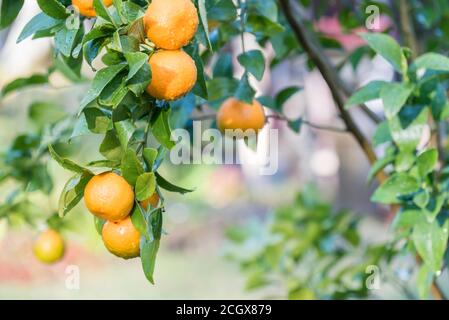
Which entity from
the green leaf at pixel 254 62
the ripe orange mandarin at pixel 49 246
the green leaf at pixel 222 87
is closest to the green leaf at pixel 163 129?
the green leaf at pixel 254 62

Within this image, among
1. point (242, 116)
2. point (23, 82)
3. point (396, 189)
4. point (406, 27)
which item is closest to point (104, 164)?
point (242, 116)

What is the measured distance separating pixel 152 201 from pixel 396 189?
40 cm

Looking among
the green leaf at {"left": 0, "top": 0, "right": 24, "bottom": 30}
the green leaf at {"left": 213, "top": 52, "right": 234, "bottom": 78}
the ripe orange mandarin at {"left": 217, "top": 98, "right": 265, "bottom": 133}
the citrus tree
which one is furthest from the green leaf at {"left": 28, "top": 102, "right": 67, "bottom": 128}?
the green leaf at {"left": 0, "top": 0, "right": 24, "bottom": 30}

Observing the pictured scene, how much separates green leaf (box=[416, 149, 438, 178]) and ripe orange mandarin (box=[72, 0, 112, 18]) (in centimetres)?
48

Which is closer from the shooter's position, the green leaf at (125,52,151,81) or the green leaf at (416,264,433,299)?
the green leaf at (125,52,151,81)

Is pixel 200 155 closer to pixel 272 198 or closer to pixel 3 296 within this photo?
pixel 3 296

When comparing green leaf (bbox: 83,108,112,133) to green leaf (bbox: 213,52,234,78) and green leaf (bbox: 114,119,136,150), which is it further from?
green leaf (bbox: 213,52,234,78)

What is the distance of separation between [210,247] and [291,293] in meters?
3.00

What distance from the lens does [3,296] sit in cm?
320

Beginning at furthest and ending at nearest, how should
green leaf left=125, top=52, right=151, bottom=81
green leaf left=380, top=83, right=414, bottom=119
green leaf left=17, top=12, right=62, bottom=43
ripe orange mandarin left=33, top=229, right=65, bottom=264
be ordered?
ripe orange mandarin left=33, top=229, right=65, bottom=264
green leaf left=380, top=83, right=414, bottom=119
green leaf left=17, top=12, right=62, bottom=43
green leaf left=125, top=52, right=151, bottom=81

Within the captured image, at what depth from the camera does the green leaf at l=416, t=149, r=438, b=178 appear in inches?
36.8

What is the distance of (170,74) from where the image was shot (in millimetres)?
613

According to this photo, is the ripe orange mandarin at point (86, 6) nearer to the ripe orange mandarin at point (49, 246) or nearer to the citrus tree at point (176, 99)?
the citrus tree at point (176, 99)
